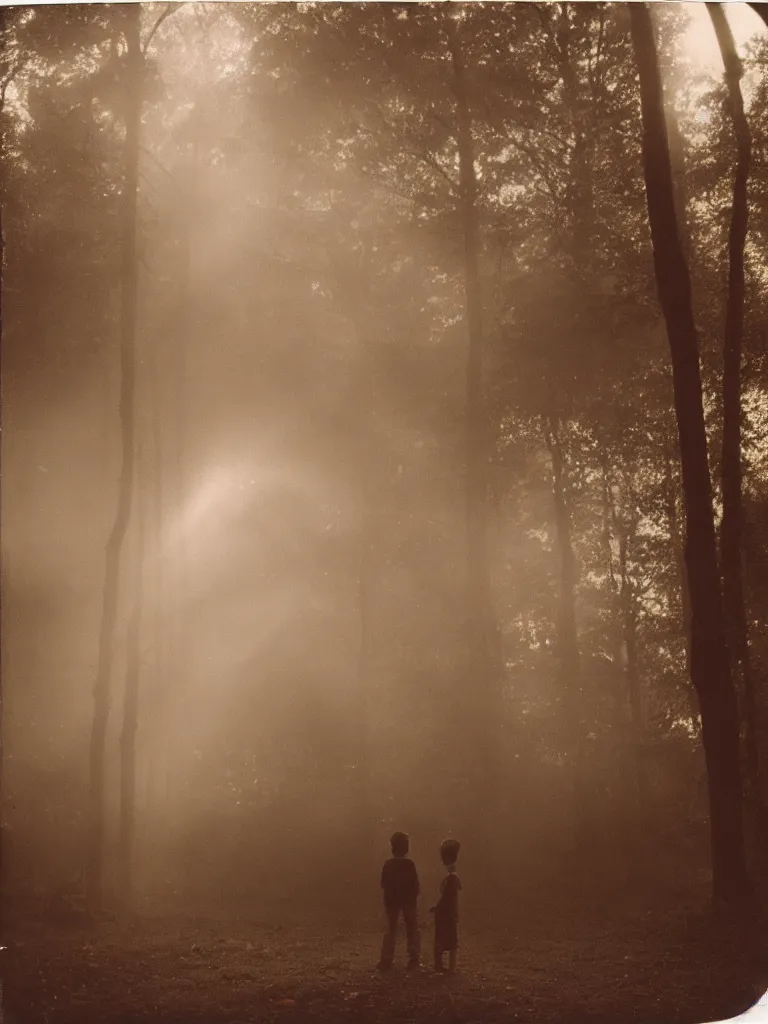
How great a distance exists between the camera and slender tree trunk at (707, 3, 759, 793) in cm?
1488

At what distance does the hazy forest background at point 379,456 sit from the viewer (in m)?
17.1

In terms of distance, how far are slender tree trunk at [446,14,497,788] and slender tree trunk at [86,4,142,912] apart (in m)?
6.40

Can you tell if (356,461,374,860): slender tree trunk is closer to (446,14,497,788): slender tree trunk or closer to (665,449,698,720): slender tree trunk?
(446,14,497,788): slender tree trunk

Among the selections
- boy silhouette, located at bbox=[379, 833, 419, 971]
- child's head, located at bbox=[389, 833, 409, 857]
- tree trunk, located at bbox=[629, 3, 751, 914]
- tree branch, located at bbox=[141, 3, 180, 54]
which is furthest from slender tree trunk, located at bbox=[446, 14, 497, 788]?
child's head, located at bbox=[389, 833, 409, 857]

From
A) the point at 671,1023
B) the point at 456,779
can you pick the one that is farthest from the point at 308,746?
the point at 671,1023

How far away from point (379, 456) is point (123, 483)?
381 inches

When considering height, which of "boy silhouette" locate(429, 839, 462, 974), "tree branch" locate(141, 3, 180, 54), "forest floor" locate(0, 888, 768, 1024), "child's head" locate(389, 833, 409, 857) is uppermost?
"tree branch" locate(141, 3, 180, 54)

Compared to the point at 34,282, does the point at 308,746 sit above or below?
below

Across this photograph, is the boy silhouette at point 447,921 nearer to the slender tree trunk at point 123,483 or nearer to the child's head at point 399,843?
the child's head at point 399,843

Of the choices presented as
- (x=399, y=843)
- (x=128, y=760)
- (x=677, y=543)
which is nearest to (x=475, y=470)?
(x=677, y=543)

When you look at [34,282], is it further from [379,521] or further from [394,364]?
[379,521]

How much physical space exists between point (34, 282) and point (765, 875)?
58.4 feet

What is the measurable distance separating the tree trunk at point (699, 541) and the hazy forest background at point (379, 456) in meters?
0.06

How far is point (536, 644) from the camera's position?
30.2 meters
